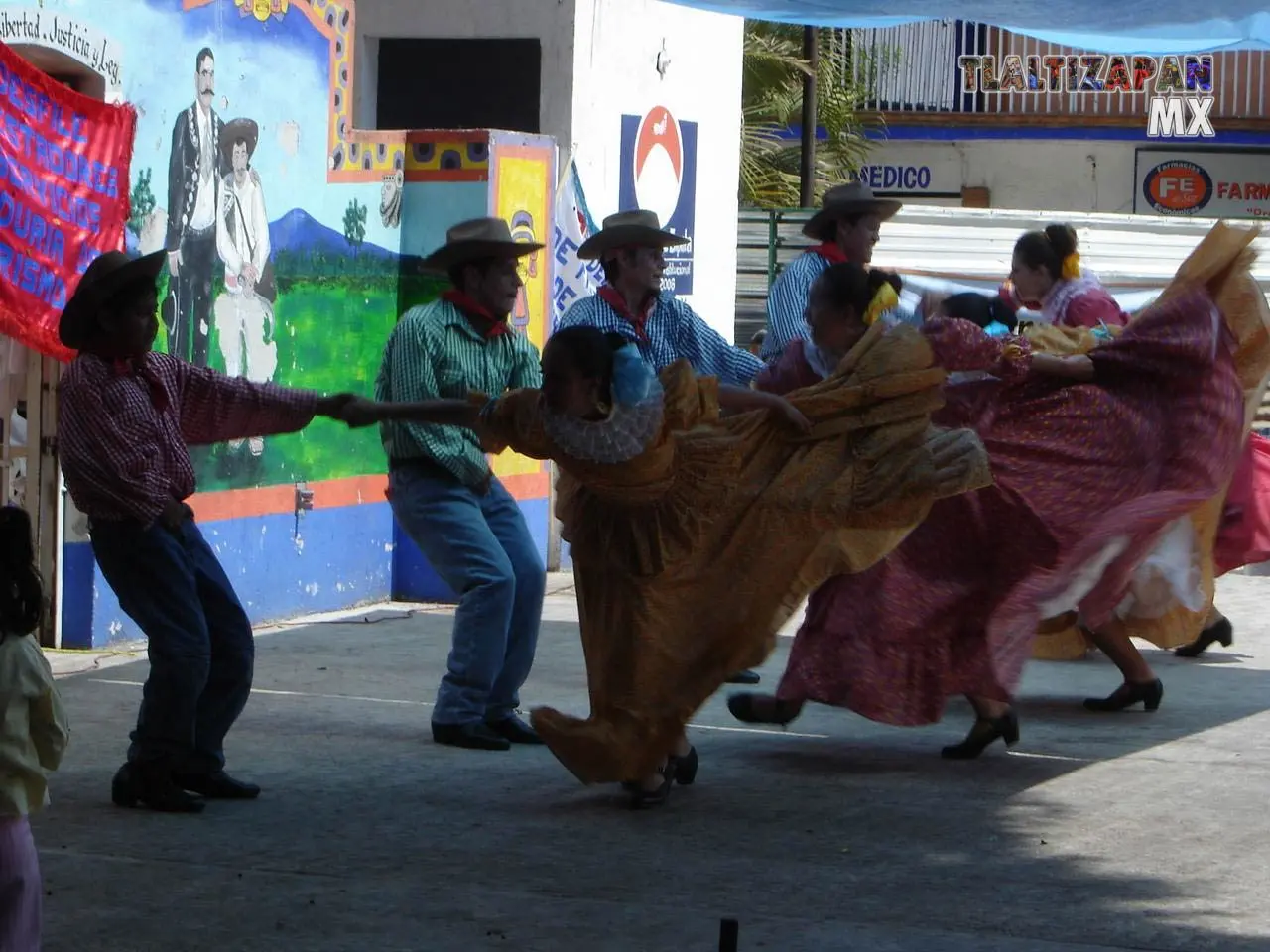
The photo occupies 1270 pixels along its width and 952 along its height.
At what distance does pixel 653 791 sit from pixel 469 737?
3.83 feet

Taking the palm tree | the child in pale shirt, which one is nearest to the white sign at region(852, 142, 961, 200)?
the palm tree

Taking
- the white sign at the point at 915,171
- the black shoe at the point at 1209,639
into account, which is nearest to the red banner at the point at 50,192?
the black shoe at the point at 1209,639

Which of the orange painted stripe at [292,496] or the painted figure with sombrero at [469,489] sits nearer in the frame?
the painted figure with sombrero at [469,489]

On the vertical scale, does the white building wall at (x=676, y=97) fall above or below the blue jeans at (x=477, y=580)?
above

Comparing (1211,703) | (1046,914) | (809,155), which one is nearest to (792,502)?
(1046,914)

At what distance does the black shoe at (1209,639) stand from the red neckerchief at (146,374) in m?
5.66

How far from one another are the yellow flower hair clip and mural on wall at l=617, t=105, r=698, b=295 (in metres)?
6.61

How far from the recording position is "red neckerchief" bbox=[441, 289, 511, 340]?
299 inches

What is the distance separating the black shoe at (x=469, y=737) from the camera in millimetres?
7438

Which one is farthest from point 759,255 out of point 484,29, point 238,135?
point 238,135

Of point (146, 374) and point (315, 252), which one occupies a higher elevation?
point (315, 252)

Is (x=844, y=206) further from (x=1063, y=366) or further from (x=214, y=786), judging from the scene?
(x=214, y=786)

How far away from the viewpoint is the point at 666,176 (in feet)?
47.3

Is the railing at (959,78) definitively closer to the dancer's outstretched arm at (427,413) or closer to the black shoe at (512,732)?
the black shoe at (512,732)
